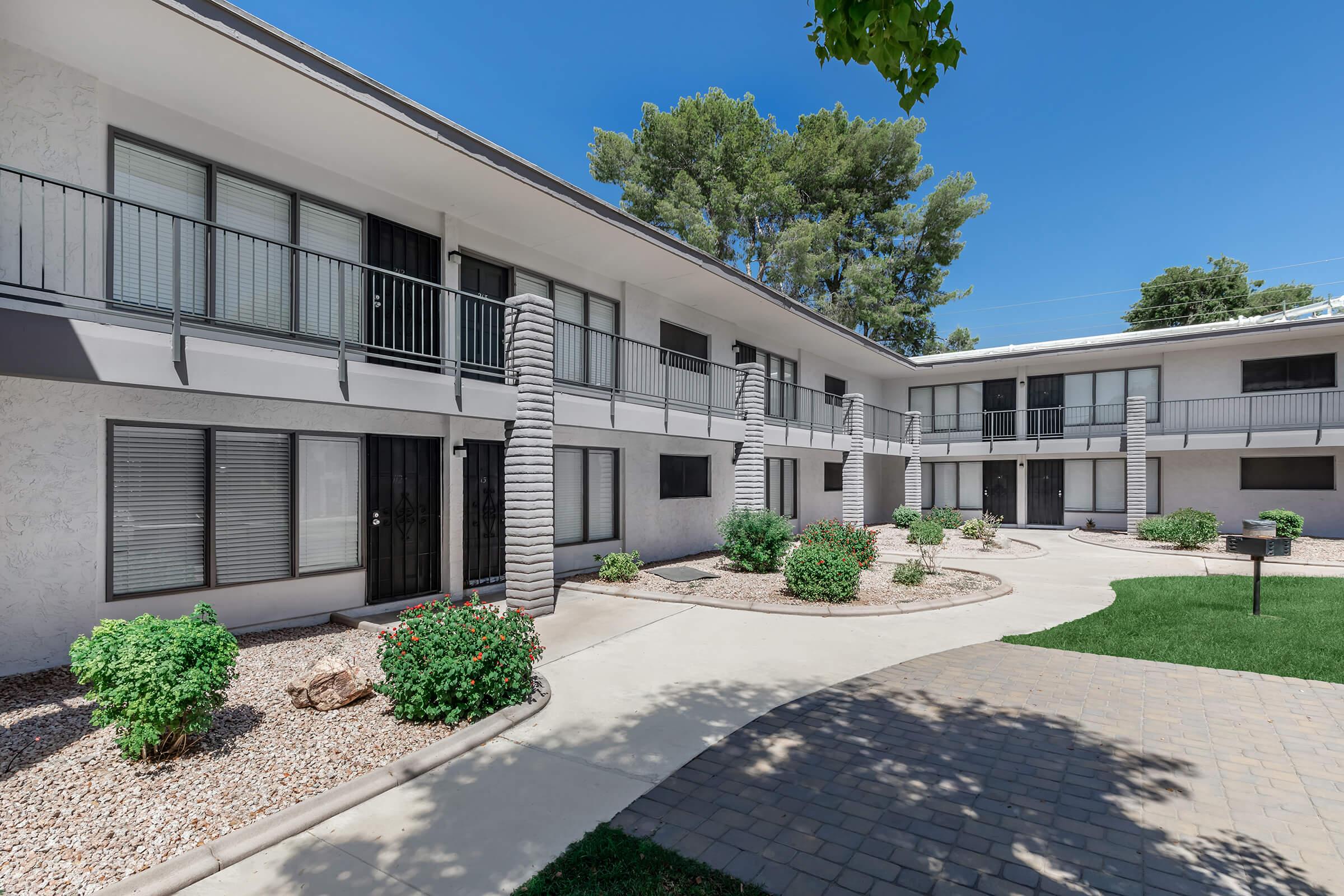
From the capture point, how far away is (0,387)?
6.54 meters

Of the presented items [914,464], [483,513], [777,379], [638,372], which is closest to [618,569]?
[483,513]

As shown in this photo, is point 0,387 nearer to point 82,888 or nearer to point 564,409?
point 82,888

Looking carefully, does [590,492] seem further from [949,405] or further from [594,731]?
[949,405]

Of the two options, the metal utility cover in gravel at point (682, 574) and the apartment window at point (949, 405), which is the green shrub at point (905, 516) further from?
the metal utility cover in gravel at point (682, 574)

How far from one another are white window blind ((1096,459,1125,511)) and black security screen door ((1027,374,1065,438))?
1.95 meters

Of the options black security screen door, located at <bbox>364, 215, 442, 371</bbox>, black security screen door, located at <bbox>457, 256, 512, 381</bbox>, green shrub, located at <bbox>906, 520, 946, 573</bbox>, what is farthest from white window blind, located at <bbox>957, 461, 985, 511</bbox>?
black security screen door, located at <bbox>364, 215, 442, 371</bbox>

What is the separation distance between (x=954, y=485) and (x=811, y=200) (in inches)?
602

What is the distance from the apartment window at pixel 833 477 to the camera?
23797mm

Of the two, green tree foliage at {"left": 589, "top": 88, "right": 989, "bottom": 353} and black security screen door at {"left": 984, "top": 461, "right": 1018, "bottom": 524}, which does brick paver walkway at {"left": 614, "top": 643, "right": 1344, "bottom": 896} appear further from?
green tree foliage at {"left": 589, "top": 88, "right": 989, "bottom": 353}

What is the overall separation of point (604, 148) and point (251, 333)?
23.6 meters

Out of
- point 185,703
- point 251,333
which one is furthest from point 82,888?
point 251,333

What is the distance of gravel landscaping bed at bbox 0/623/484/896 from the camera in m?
3.66

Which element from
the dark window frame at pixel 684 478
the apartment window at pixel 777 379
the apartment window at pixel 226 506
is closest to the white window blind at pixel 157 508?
the apartment window at pixel 226 506

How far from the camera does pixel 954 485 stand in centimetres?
2756
